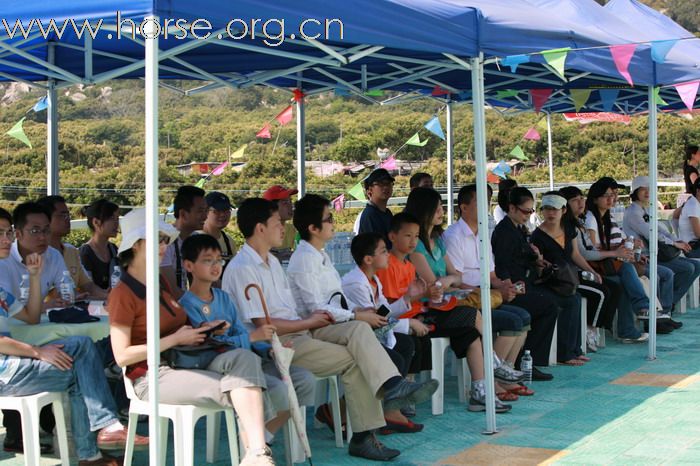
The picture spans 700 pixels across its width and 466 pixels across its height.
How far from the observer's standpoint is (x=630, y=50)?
20.5 feet

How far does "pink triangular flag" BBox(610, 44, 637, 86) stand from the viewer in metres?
6.19

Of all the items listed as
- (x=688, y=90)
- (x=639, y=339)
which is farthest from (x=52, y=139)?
(x=639, y=339)

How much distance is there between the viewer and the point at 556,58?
574 cm

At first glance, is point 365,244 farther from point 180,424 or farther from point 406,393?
point 180,424

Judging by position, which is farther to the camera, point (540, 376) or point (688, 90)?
point (688, 90)

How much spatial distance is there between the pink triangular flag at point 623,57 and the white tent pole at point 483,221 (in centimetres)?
138

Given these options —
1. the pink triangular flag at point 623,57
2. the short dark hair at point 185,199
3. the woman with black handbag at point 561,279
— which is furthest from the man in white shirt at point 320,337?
the woman with black handbag at point 561,279

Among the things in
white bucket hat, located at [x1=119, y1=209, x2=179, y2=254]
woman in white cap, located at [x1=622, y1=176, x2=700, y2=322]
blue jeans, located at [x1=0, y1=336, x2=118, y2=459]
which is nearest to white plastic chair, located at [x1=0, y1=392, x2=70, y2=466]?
blue jeans, located at [x1=0, y1=336, x2=118, y2=459]

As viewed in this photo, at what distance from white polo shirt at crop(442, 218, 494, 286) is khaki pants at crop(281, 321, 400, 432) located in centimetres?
171

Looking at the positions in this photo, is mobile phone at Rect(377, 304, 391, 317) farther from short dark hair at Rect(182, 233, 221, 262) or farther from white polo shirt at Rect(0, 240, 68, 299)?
white polo shirt at Rect(0, 240, 68, 299)

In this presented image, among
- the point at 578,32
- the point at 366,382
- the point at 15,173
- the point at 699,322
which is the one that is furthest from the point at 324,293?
the point at 15,173

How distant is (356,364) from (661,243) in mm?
5154

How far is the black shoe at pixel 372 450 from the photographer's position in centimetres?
475

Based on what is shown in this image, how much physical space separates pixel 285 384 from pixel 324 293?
87 cm
